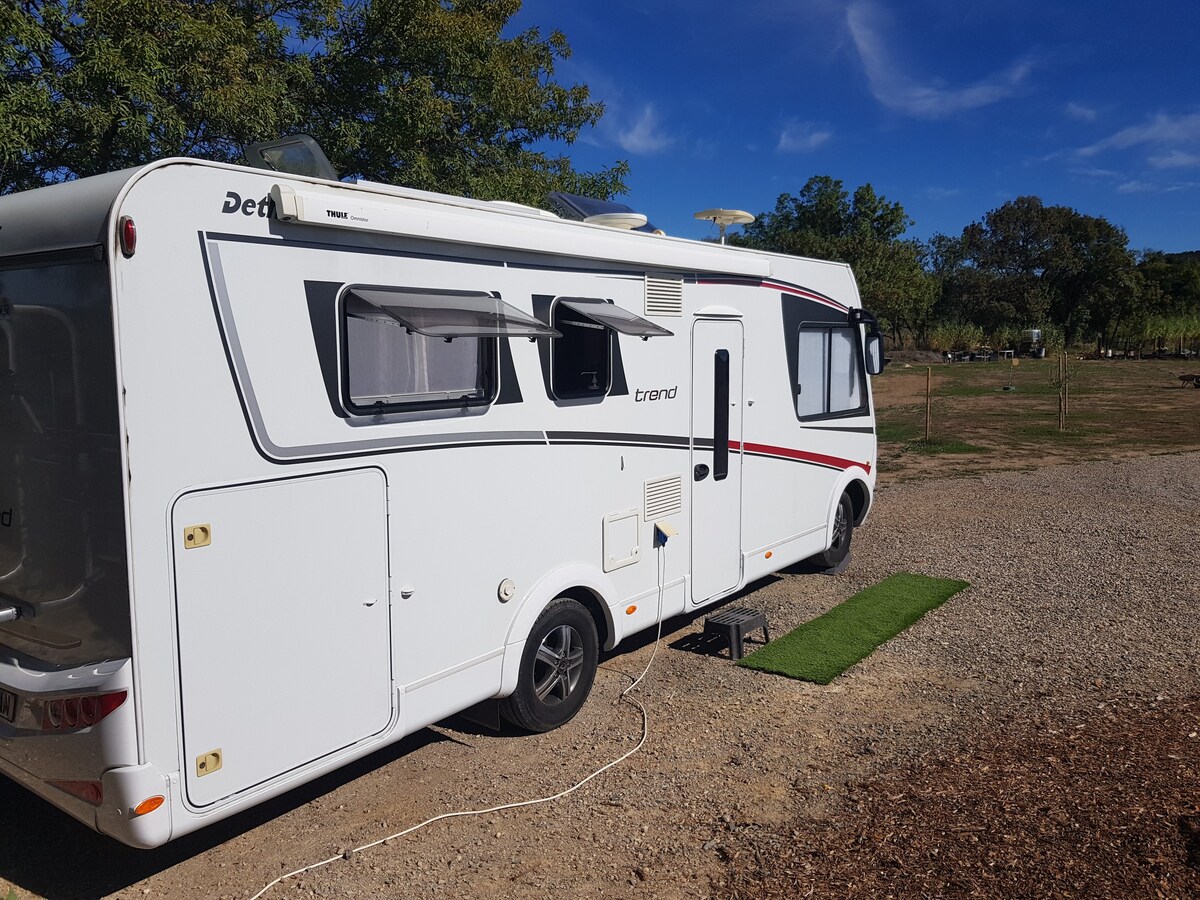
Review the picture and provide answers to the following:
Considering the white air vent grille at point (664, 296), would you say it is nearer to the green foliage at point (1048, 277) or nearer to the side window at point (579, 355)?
the side window at point (579, 355)

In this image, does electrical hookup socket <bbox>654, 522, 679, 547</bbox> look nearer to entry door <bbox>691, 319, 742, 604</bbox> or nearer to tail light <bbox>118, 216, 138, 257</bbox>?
entry door <bbox>691, 319, 742, 604</bbox>

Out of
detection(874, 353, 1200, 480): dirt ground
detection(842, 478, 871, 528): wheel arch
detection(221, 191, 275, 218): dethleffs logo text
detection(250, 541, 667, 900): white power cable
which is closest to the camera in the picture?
detection(221, 191, 275, 218): dethleffs logo text

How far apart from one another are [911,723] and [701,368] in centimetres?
254

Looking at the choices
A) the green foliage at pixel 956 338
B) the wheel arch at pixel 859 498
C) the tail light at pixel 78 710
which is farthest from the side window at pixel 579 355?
the green foliage at pixel 956 338

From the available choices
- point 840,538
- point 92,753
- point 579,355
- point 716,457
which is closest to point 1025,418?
point 840,538

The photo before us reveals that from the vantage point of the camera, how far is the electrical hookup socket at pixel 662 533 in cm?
576

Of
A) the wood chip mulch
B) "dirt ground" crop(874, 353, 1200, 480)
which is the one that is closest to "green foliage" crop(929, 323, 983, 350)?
"dirt ground" crop(874, 353, 1200, 480)

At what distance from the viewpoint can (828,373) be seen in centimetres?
794

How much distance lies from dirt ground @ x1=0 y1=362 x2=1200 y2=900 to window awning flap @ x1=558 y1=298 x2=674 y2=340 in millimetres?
2221

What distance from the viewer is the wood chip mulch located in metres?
3.61

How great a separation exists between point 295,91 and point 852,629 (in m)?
8.53

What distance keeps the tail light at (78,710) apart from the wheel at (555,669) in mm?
2079

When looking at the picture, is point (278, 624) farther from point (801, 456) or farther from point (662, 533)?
point (801, 456)

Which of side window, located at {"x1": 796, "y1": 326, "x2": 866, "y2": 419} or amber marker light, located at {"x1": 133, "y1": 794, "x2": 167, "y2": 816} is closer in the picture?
amber marker light, located at {"x1": 133, "y1": 794, "x2": 167, "y2": 816}
